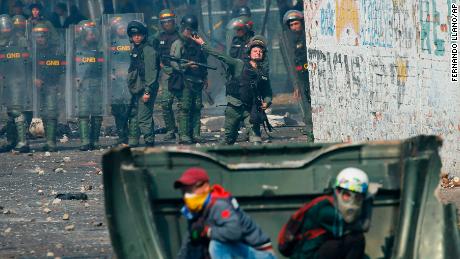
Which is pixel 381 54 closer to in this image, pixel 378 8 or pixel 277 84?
pixel 378 8

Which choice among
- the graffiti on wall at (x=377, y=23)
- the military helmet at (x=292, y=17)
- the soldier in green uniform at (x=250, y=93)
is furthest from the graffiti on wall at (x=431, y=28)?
the military helmet at (x=292, y=17)

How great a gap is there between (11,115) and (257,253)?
1418 cm

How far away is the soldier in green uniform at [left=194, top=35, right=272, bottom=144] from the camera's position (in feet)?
60.4

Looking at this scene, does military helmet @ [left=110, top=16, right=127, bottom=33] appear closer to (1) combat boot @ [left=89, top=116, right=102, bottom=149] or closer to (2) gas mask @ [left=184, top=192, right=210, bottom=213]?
(1) combat boot @ [left=89, top=116, right=102, bottom=149]

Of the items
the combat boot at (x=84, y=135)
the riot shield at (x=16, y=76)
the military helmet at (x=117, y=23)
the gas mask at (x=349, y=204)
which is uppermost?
the military helmet at (x=117, y=23)

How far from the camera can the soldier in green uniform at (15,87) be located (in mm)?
21438

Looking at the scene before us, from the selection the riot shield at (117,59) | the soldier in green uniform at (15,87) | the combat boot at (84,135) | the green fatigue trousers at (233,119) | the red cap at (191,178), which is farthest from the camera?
the riot shield at (117,59)

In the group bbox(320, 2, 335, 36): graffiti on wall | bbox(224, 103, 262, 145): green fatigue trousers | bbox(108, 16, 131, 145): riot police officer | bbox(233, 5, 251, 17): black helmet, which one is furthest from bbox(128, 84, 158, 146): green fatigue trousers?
bbox(233, 5, 251, 17): black helmet

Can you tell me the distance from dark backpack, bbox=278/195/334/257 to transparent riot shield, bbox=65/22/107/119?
45.2ft

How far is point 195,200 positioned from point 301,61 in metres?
12.8

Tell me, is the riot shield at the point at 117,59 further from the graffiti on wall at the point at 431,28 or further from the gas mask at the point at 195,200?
the gas mask at the point at 195,200

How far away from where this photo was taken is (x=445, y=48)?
14562mm

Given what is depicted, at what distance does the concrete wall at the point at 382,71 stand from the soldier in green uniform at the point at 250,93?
1017 millimetres

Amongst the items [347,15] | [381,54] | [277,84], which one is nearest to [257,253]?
[381,54]
